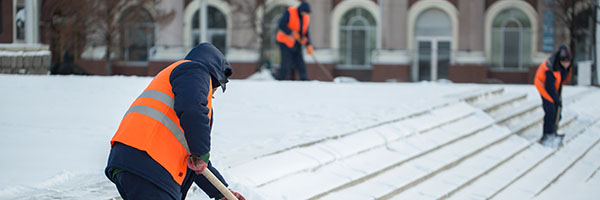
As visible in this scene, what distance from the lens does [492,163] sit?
29.2ft

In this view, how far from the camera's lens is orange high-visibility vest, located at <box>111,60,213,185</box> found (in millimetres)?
3963

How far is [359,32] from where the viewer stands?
96.4 ft

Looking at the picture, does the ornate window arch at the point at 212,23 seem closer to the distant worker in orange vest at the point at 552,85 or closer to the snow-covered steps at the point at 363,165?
the distant worker in orange vest at the point at 552,85

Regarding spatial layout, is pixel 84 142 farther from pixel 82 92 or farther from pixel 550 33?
pixel 550 33

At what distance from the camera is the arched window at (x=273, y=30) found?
2834 centimetres

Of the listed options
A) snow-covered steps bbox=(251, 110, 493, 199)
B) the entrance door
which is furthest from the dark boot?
the entrance door

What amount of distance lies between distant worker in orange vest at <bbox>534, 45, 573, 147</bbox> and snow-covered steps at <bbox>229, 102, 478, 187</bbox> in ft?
3.61

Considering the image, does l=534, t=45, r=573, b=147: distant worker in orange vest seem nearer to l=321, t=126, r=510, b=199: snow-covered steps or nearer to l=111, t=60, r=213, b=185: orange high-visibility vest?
l=321, t=126, r=510, b=199: snow-covered steps

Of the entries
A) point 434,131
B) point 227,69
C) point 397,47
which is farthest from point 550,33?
point 227,69

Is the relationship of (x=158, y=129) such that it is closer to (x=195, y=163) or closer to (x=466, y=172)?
(x=195, y=163)

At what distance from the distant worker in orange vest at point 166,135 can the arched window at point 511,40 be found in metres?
25.6

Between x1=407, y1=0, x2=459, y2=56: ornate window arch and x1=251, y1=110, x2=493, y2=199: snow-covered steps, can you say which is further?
x1=407, y1=0, x2=459, y2=56: ornate window arch

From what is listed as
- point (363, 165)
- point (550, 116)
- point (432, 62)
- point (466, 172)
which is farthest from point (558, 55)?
point (432, 62)

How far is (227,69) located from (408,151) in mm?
4346
